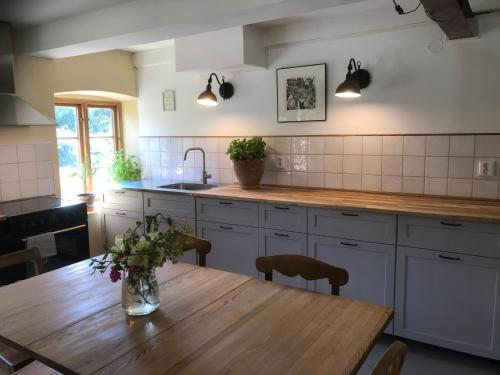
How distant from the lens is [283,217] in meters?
2.97

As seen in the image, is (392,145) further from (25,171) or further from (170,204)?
(25,171)

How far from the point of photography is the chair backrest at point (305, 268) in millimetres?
1780

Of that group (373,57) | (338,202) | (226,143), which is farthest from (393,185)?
(226,143)

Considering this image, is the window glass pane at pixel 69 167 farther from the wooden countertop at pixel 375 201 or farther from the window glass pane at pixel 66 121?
the wooden countertop at pixel 375 201

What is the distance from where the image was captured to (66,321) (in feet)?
4.77

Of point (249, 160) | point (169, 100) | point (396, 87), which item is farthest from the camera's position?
point (169, 100)

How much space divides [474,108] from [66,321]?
2674 millimetres

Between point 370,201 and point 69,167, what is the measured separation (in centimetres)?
288

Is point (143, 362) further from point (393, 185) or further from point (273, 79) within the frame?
point (273, 79)

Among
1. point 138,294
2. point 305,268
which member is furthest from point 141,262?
point 305,268

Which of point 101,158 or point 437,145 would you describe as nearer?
point 437,145

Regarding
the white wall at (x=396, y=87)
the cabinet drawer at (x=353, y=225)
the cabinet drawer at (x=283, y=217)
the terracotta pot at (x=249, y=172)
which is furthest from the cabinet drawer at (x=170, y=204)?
the cabinet drawer at (x=353, y=225)

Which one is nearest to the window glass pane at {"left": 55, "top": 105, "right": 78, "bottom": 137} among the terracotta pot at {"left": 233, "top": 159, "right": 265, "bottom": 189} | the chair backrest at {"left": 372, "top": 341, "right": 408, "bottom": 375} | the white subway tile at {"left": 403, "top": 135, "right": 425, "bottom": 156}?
the terracotta pot at {"left": 233, "top": 159, "right": 265, "bottom": 189}

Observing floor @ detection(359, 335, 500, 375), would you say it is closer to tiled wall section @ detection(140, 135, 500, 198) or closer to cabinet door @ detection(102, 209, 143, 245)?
tiled wall section @ detection(140, 135, 500, 198)
